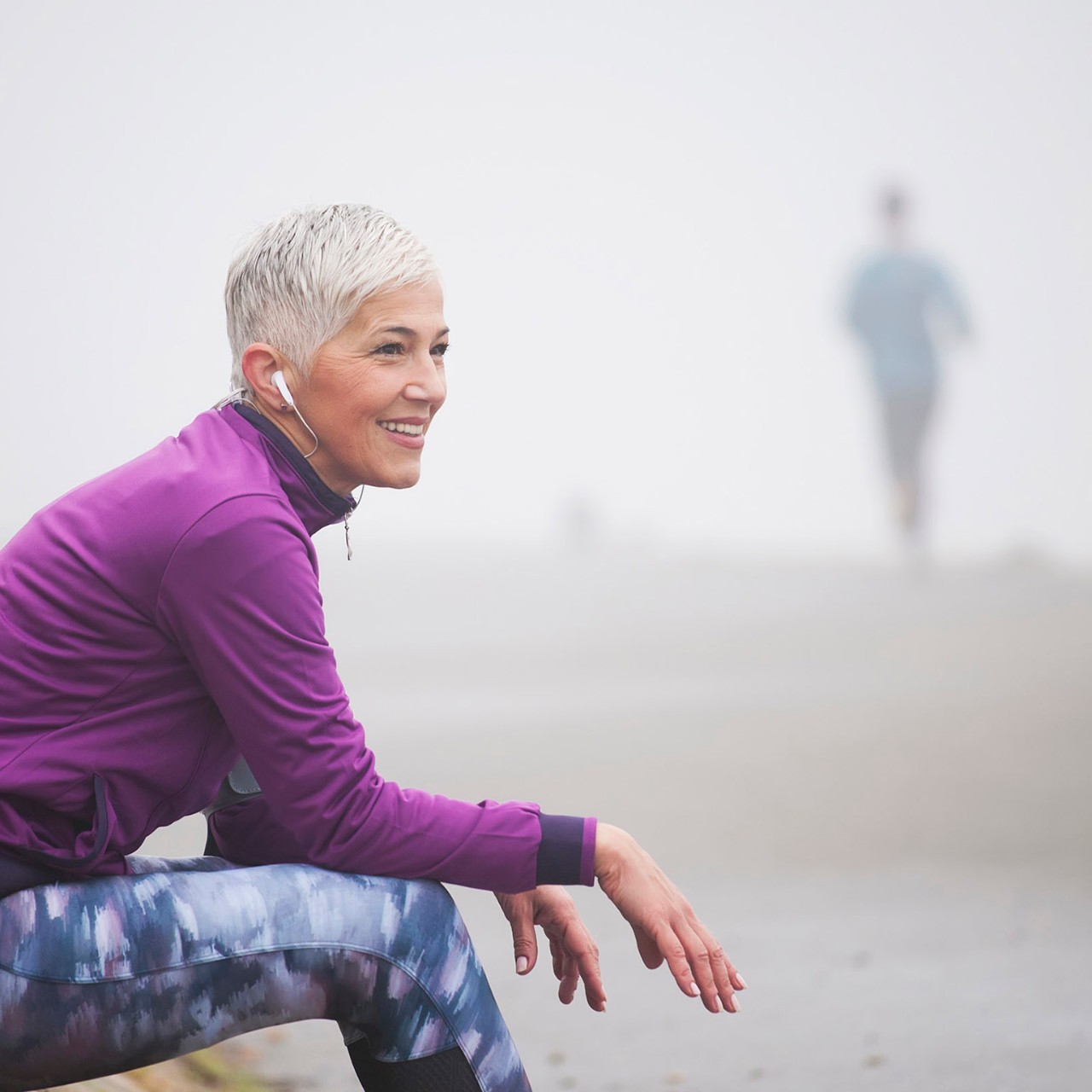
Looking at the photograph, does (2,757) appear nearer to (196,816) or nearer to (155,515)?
(155,515)

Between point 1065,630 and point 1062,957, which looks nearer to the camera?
point 1062,957

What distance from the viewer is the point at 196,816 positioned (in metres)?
5.40

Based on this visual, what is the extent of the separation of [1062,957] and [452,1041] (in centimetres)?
241

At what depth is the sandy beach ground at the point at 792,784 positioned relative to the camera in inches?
125

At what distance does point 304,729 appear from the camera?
5.50 ft

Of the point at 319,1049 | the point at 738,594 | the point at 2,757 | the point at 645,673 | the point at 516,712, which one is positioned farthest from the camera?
the point at 738,594

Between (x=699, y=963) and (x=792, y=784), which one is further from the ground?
(x=699, y=963)

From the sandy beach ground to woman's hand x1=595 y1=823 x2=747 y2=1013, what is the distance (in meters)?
1.16

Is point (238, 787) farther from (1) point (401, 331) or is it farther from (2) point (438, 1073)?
(1) point (401, 331)

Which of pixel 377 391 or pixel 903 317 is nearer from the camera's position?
pixel 377 391

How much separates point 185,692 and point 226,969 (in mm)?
290

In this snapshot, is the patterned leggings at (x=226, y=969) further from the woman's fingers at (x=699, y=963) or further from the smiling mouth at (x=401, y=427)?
the smiling mouth at (x=401, y=427)

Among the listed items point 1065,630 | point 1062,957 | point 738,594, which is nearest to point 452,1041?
point 1062,957

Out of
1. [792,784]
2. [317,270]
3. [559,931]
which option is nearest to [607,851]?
[559,931]
